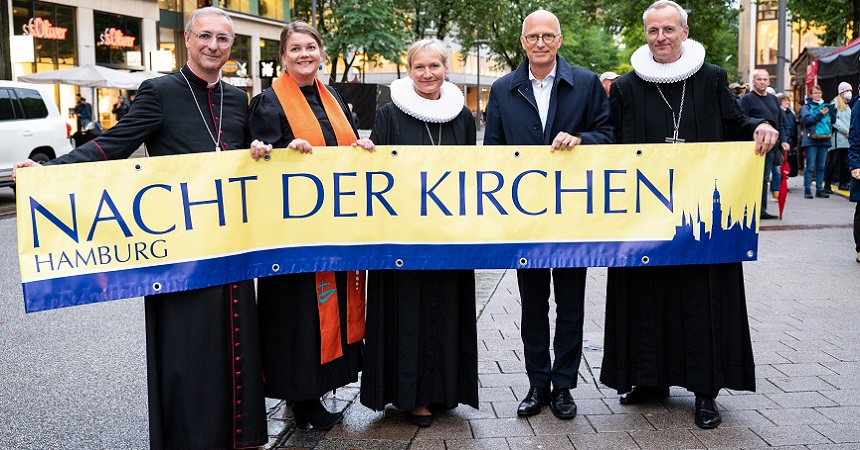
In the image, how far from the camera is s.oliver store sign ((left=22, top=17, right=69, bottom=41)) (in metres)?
31.4

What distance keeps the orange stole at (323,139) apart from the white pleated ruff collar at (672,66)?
150 centimetres

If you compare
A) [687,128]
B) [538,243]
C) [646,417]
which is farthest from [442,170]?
[646,417]

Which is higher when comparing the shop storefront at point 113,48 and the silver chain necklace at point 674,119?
the shop storefront at point 113,48

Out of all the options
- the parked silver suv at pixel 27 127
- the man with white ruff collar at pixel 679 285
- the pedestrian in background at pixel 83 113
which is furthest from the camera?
the pedestrian in background at pixel 83 113

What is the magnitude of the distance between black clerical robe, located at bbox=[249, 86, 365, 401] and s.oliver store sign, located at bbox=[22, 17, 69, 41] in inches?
1187

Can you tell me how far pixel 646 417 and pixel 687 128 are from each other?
1478mm

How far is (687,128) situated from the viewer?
4648mm

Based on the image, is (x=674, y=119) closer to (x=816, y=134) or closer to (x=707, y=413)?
(x=707, y=413)

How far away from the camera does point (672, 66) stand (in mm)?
4551

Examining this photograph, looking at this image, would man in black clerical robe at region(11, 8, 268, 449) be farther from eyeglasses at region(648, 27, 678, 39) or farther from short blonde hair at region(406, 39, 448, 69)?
eyeglasses at region(648, 27, 678, 39)

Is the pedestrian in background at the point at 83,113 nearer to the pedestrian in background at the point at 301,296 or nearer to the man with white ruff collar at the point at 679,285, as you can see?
the pedestrian in background at the point at 301,296

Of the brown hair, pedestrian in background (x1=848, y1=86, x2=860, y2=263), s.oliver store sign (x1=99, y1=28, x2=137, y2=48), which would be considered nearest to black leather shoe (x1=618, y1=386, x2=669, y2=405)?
the brown hair

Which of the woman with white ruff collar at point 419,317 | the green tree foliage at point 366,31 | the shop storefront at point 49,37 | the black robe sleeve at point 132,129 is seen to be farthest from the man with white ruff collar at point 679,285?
the green tree foliage at point 366,31

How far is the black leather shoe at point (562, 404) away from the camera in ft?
15.2
